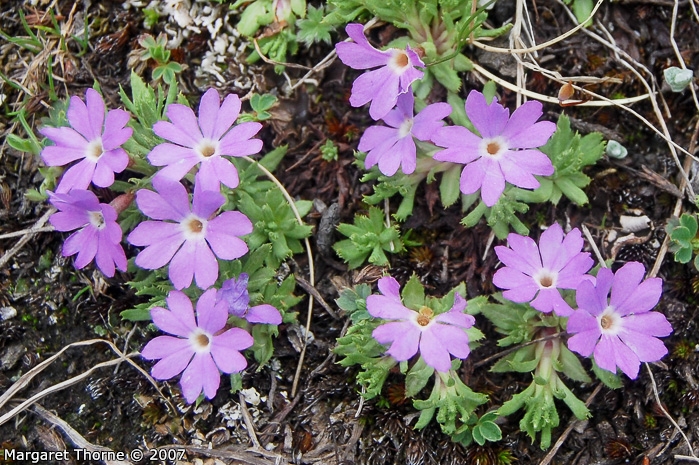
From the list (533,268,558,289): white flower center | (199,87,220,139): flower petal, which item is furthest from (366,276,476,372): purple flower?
(199,87,220,139): flower petal

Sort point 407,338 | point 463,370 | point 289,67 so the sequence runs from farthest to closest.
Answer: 1. point 289,67
2. point 463,370
3. point 407,338

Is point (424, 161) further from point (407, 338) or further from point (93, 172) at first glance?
point (93, 172)

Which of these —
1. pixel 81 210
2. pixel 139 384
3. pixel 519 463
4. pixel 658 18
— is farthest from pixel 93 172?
pixel 658 18

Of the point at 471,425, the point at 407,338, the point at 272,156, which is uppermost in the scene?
the point at 272,156

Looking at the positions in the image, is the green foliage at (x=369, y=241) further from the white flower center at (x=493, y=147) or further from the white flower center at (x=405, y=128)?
the white flower center at (x=493, y=147)

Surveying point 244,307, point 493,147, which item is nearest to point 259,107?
point 244,307

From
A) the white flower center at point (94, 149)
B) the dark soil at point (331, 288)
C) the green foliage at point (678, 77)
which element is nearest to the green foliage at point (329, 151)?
the dark soil at point (331, 288)

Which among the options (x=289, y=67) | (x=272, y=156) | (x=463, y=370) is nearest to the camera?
(x=463, y=370)

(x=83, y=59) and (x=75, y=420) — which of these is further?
(x=83, y=59)

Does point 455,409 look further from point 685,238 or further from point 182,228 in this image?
point 182,228
